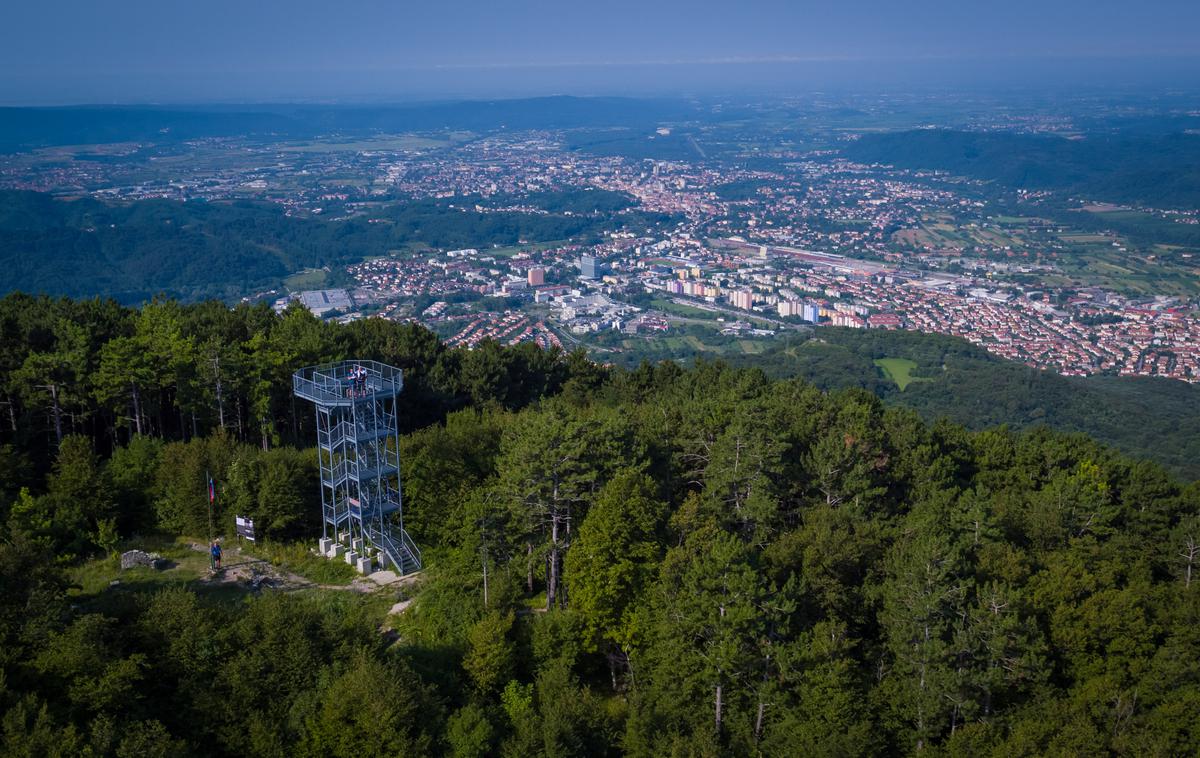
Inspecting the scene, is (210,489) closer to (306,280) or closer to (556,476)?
(556,476)

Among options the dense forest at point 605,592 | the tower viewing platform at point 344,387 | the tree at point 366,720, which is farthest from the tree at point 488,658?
the tower viewing platform at point 344,387

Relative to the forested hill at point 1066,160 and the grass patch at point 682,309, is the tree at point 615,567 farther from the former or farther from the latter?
the forested hill at point 1066,160

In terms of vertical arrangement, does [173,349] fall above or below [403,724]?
above

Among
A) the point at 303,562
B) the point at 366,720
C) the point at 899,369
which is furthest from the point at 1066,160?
the point at 366,720

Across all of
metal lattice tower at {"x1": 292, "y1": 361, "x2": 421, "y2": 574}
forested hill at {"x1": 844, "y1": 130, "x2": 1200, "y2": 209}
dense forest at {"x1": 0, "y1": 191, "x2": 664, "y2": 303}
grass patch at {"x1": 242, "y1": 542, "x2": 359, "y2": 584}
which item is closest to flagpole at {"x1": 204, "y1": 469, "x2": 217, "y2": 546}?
grass patch at {"x1": 242, "y1": 542, "x2": 359, "y2": 584}

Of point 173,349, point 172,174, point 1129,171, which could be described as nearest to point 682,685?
point 173,349

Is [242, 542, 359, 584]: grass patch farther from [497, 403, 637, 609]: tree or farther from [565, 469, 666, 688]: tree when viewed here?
[565, 469, 666, 688]: tree

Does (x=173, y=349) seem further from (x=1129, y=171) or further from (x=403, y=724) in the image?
(x=1129, y=171)
